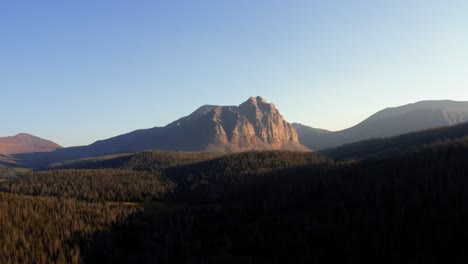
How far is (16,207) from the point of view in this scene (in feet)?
359

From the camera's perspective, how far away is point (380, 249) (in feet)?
244

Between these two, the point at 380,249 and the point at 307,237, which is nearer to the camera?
the point at 380,249

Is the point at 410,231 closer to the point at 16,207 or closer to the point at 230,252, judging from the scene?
the point at 230,252

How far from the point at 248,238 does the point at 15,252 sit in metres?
57.4

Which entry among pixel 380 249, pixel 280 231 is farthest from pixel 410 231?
pixel 280 231

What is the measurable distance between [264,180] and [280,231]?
8066 cm

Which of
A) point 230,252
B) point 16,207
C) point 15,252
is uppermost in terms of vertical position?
point 16,207

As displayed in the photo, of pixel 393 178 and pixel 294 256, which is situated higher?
pixel 393 178

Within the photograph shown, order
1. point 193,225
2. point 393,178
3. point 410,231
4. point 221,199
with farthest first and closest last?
point 221,199 → point 393,178 → point 193,225 → point 410,231

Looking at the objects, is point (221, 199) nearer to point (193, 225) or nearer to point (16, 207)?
point (193, 225)

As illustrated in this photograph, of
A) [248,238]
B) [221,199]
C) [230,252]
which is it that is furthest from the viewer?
[221,199]

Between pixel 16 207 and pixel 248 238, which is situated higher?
pixel 16 207

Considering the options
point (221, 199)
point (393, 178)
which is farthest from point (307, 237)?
point (221, 199)

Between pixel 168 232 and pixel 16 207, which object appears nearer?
pixel 168 232
